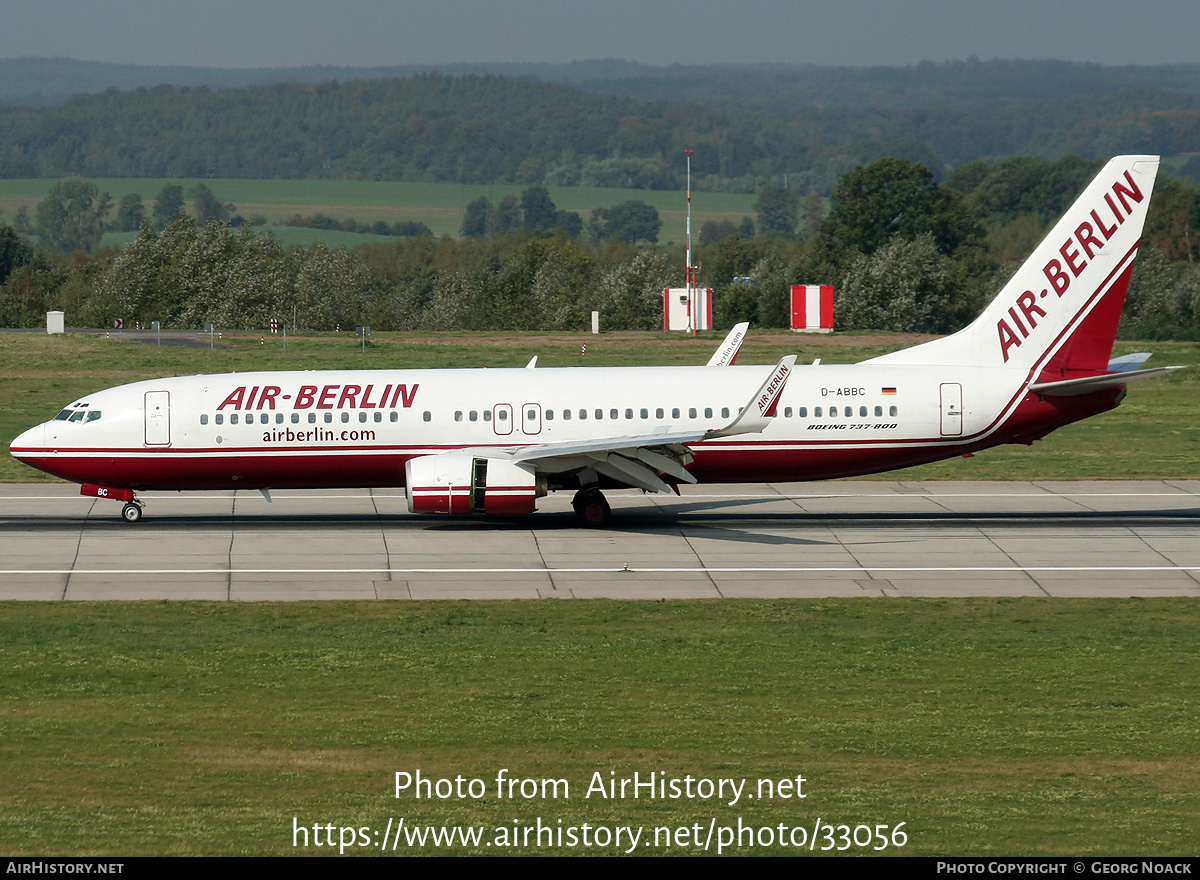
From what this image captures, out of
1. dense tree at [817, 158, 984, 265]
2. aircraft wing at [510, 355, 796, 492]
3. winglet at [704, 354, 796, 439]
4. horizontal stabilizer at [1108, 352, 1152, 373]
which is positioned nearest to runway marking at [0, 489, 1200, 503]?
horizontal stabilizer at [1108, 352, 1152, 373]

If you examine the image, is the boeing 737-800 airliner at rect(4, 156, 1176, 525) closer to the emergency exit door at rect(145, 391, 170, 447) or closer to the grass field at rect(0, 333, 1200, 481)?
the emergency exit door at rect(145, 391, 170, 447)

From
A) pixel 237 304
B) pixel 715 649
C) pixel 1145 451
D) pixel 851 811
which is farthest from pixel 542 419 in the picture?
pixel 237 304

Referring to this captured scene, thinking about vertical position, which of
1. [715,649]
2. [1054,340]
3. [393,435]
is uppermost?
[1054,340]

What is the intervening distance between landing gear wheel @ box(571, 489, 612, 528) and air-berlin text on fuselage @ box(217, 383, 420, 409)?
16.1 feet

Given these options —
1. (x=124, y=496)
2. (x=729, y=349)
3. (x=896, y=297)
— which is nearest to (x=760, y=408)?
(x=729, y=349)

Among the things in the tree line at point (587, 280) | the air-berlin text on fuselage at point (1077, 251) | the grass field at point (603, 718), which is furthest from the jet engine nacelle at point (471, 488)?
the tree line at point (587, 280)

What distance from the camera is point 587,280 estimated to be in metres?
150

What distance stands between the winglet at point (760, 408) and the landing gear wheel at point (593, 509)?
→ 183 inches

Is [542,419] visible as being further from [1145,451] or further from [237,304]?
[237,304]

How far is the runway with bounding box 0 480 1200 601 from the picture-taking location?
28.1 meters

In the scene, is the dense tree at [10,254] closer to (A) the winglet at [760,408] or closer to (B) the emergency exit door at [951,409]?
(B) the emergency exit door at [951,409]

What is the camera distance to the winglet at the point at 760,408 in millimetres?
30891
